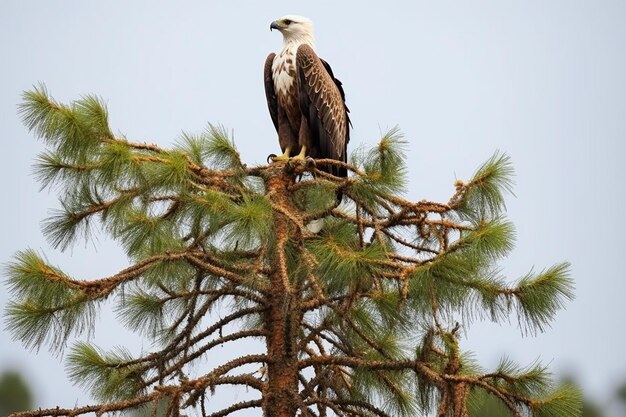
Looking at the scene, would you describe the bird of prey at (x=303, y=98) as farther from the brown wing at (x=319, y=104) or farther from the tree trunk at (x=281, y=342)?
the tree trunk at (x=281, y=342)

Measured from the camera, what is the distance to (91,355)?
725 centimetres

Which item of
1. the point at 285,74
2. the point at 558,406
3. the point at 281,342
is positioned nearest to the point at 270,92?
the point at 285,74

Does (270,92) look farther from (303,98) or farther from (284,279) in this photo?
(284,279)

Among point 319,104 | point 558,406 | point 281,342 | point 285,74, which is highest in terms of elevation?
point 285,74

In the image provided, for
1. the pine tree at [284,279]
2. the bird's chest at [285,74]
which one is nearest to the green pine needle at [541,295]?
the pine tree at [284,279]

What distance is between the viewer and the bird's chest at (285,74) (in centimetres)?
957

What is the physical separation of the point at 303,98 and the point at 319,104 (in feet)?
0.40

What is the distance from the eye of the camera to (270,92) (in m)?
9.83

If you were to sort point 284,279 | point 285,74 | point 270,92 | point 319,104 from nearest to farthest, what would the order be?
point 284,279
point 319,104
point 285,74
point 270,92

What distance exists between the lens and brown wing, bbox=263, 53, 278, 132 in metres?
9.82

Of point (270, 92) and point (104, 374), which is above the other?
point (270, 92)

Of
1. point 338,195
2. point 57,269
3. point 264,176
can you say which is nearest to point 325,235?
point 338,195

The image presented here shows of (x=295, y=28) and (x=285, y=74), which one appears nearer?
(x=285, y=74)

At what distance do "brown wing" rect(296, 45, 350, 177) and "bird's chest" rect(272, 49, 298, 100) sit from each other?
0.25ft
